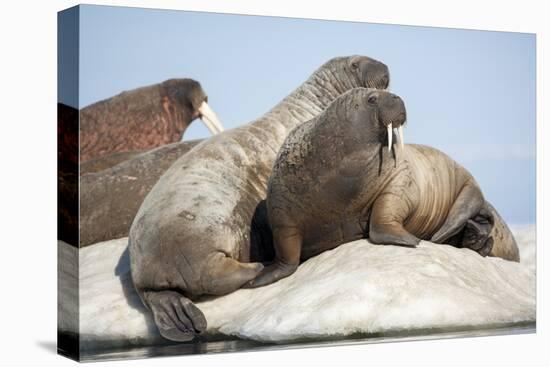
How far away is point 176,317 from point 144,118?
3031 millimetres

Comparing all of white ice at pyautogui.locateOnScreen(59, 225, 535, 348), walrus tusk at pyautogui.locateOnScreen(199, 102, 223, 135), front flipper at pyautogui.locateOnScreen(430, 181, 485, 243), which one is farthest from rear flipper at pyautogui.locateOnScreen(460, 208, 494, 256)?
walrus tusk at pyautogui.locateOnScreen(199, 102, 223, 135)

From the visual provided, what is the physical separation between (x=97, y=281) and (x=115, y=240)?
A: 0.99 metres

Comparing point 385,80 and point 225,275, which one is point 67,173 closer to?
point 225,275

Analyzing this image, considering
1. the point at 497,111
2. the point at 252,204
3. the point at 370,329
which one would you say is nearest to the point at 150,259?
the point at 252,204

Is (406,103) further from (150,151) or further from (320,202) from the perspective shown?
(150,151)

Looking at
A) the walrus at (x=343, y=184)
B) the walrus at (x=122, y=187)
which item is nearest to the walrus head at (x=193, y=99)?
the walrus at (x=122, y=187)

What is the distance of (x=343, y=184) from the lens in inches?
391

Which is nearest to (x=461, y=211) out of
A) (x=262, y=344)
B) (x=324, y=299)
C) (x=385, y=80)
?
(x=385, y=80)

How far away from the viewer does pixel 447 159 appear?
11.0 meters

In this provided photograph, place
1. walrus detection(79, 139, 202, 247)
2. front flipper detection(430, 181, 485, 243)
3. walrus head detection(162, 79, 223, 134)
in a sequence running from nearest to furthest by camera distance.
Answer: walrus detection(79, 139, 202, 247), walrus head detection(162, 79, 223, 134), front flipper detection(430, 181, 485, 243)

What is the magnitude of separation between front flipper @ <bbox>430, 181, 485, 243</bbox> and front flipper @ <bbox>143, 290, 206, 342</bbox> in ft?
8.13

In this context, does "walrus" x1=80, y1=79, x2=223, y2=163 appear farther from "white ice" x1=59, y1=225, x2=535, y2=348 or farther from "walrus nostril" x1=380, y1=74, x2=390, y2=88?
"walrus nostril" x1=380, y1=74, x2=390, y2=88

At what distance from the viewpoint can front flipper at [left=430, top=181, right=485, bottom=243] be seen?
10664 mm

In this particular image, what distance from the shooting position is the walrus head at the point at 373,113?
9.73 metres
